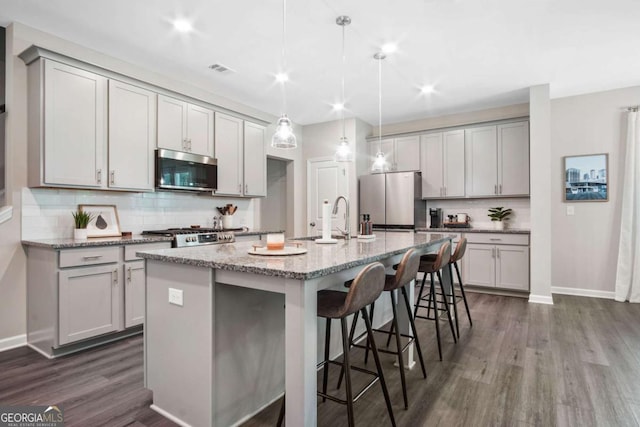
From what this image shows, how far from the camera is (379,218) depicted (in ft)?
18.3

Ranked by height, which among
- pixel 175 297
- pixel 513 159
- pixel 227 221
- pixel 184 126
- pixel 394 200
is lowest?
pixel 175 297

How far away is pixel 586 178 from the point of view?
4.69 meters

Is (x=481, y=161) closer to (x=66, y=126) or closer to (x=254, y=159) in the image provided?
(x=254, y=159)

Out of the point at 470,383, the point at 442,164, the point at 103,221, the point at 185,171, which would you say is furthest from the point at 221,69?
the point at 470,383

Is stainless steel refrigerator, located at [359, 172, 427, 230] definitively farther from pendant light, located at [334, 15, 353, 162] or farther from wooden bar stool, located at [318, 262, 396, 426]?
wooden bar stool, located at [318, 262, 396, 426]

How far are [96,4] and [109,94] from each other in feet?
2.70

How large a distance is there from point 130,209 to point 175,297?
91.5 inches

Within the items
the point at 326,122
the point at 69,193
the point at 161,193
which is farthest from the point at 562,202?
the point at 69,193

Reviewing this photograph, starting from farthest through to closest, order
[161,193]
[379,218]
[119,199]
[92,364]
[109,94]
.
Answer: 1. [379,218]
2. [161,193]
3. [119,199]
4. [109,94]
5. [92,364]

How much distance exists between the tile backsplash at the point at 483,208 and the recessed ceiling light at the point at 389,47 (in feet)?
9.79

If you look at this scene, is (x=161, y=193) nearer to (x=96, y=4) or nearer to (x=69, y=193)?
(x=69, y=193)

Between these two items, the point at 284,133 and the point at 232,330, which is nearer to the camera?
the point at 232,330

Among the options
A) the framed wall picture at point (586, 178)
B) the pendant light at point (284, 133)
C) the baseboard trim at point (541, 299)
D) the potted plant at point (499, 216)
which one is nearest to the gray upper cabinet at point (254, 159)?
the pendant light at point (284, 133)

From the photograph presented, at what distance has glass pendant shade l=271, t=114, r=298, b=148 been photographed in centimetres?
251
